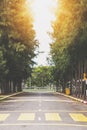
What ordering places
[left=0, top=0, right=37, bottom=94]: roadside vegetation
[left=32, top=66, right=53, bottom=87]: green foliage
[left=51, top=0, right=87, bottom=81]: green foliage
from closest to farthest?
[left=0, top=0, right=37, bottom=94]: roadside vegetation → [left=51, top=0, right=87, bottom=81]: green foliage → [left=32, top=66, right=53, bottom=87]: green foliage

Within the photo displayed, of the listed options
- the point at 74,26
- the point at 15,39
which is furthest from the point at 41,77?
the point at 74,26

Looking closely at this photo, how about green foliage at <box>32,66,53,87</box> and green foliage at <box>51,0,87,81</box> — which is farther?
green foliage at <box>32,66,53,87</box>

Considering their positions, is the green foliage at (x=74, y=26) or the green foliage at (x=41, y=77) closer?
the green foliage at (x=74, y=26)

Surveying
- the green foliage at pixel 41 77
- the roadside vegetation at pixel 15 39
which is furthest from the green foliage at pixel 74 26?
the green foliage at pixel 41 77

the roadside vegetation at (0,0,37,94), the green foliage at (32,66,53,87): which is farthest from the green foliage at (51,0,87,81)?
the green foliage at (32,66,53,87)

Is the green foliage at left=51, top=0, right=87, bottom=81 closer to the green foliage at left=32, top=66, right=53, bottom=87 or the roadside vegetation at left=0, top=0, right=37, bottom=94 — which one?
the roadside vegetation at left=0, top=0, right=37, bottom=94

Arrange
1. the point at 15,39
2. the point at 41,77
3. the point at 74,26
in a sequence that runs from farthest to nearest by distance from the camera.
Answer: the point at 41,77
the point at 15,39
the point at 74,26

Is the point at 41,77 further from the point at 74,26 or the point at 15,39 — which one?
the point at 74,26

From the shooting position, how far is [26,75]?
310ft

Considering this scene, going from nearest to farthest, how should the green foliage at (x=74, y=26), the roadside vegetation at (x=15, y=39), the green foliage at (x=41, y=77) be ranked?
the roadside vegetation at (x=15, y=39), the green foliage at (x=74, y=26), the green foliage at (x=41, y=77)

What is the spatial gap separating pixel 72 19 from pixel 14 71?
3738 cm

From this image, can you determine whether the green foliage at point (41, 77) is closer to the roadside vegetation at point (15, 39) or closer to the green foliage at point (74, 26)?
the roadside vegetation at point (15, 39)

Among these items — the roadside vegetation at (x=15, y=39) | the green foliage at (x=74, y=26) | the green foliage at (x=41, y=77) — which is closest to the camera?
the roadside vegetation at (x=15, y=39)

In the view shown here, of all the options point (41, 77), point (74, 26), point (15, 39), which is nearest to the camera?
point (74, 26)
